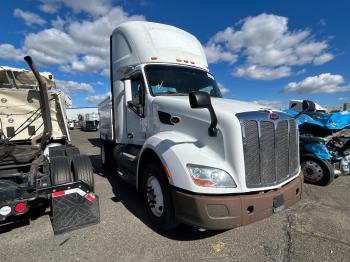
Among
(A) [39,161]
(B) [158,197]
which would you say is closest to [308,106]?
(B) [158,197]

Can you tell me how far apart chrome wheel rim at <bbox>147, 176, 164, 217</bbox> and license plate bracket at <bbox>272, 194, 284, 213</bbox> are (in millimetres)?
1488

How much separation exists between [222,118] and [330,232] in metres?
Answer: 2.37

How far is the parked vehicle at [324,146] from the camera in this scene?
6.00 m

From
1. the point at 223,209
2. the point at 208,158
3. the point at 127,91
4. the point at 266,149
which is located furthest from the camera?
the point at 127,91

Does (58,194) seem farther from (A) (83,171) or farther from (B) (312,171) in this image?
(B) (312,171)

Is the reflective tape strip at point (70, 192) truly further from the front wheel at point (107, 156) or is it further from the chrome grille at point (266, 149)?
the front wheel at point (107, 156)

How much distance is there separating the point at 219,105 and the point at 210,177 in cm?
121

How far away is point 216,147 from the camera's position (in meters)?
3.34

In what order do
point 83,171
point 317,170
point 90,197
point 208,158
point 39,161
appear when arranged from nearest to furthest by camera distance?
point 208,158
point 90,197
point 39,161
point 83,171
point 317,170

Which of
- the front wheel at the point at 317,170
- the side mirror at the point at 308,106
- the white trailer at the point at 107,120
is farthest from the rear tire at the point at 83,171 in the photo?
the front wheel at the point at 317,170

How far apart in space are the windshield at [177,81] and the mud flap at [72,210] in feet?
7.24

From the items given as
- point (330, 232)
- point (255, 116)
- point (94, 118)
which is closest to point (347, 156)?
point (330, 232)

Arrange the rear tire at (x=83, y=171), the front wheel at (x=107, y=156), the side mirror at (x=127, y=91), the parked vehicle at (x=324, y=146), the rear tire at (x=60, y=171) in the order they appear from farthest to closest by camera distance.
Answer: the front wheel at (x=107, y=156) → the parked vehicle at (x=324, y=146) → the side mirror at (x=127, y=91) → the rear tire at (x=83, y=171) → the rear tire at (x=60, y=171)

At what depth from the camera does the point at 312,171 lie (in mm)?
6074
